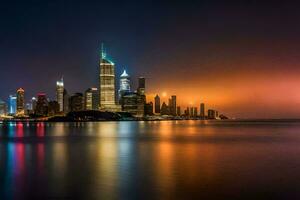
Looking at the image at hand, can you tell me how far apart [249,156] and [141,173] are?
721 inches

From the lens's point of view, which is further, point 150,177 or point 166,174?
point 166,174

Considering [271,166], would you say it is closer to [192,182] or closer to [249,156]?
[249,156]

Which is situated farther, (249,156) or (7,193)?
(249,156)

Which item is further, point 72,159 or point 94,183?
point 72,159

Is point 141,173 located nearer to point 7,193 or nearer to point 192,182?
point 192,182

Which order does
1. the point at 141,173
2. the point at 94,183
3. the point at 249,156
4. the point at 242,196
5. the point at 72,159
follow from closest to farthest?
the point at 242,196, the point at 94,183, the point at 141,173, the point at 72,159, the point at 249,156

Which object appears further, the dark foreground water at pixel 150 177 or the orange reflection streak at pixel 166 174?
the orange reflection streak at pixel 166 174

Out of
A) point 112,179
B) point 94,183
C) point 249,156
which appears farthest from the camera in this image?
point 249,156

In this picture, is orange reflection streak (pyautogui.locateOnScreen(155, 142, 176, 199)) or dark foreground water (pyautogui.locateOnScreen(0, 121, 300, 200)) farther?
orange reflection streak (pyautogui.locateOnScreen(155, 142, 176, 199))

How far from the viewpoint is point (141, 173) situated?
1355 inches

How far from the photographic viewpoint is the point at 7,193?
25703mm

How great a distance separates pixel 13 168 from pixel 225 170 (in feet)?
62.2

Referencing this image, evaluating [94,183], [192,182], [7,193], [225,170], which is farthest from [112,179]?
[225,170]

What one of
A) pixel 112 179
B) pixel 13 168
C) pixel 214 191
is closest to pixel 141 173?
pixel 112 179
